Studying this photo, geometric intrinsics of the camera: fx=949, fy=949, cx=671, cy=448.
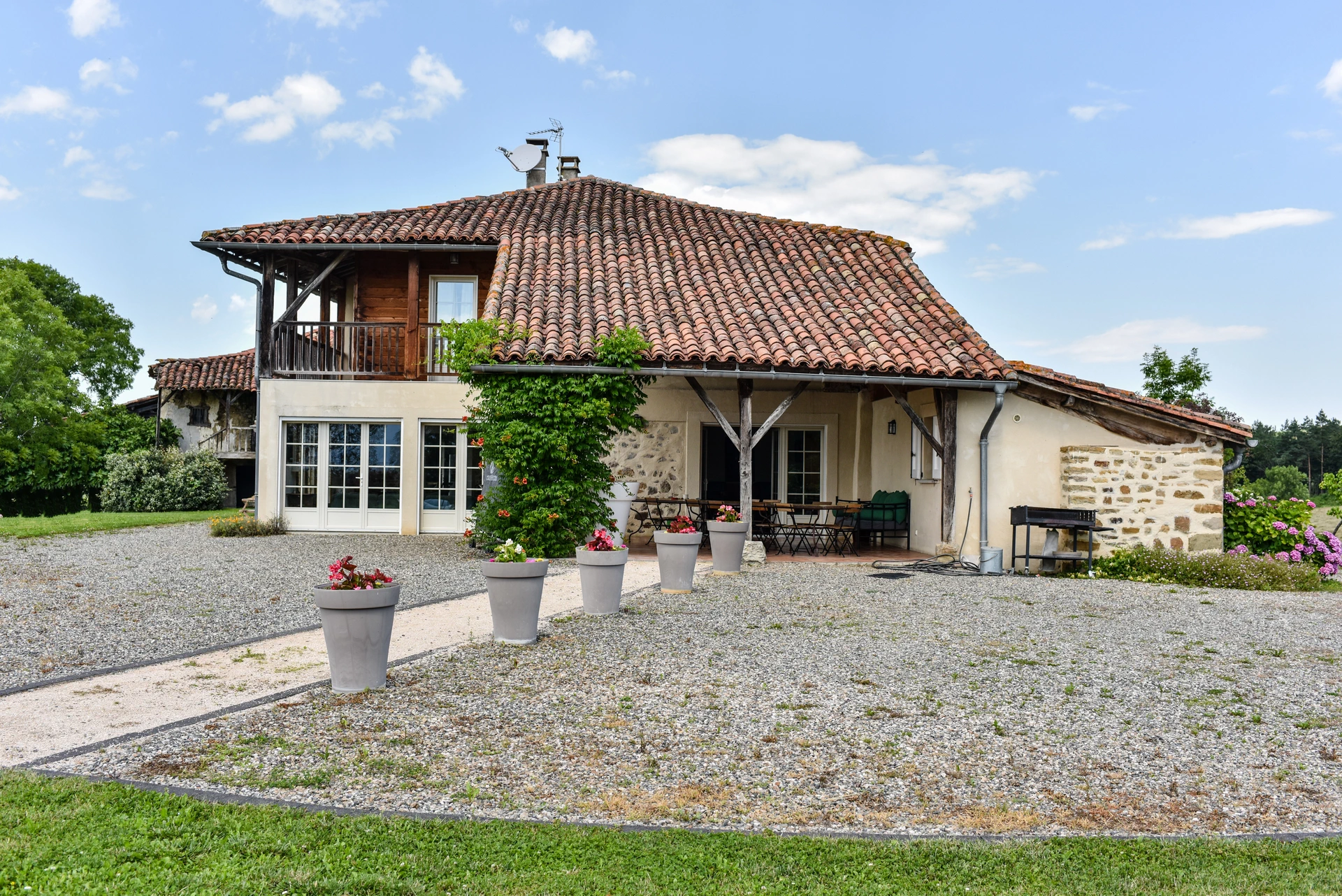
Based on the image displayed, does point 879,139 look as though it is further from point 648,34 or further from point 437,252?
point 437,252

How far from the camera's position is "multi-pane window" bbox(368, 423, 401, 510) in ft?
47.3

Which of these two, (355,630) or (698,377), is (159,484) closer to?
(698,377)

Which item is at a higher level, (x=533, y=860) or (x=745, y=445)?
(x=745, y=445)

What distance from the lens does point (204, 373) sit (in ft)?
75.0

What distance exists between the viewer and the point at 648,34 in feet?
35.6

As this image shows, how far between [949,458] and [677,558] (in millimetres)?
4293

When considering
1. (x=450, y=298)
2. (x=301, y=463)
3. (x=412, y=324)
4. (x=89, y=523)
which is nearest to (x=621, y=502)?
(x=412, y=324)

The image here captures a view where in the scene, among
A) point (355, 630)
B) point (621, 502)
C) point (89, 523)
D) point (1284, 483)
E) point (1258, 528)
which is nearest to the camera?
point (355, 630)

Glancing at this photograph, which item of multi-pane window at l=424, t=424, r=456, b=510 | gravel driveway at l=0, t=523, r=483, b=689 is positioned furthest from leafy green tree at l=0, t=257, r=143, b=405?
multi-pane window at l=424, t=424, r=456, b=510

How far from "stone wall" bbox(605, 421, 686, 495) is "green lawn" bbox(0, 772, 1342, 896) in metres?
10.3

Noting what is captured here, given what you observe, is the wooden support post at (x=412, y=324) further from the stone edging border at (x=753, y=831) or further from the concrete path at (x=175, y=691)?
the stone edging border at (x=753, y=831)

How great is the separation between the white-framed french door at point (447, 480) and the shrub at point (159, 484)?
8529mm

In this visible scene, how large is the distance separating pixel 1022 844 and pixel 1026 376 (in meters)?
8.91

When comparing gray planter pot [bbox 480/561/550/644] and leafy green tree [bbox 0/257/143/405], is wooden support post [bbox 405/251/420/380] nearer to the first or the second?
gray planter pot [bbox 480/561/550/644]
